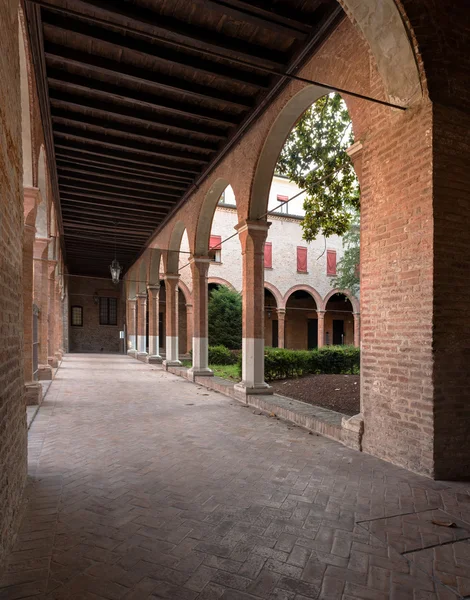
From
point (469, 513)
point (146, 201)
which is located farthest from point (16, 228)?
point (146, 201)

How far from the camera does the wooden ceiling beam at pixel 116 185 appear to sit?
35.4 ft

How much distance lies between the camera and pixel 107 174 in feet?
34.4

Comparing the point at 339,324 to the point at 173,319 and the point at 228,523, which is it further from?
the point at 228,523

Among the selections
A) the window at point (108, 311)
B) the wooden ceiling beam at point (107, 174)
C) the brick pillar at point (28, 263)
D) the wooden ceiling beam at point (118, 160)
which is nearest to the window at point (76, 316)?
the window at point (108, 311)

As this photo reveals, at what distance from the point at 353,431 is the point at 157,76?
19.9 feet

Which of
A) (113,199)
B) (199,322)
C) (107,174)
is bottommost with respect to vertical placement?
(199,322)

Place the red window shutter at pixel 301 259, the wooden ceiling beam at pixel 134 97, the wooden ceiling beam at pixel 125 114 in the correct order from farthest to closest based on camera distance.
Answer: the red window shutter at pixel 301 259, the wooden ceiling beam at pixel 125 114, the wooden ceiling beam at pixel 134 97

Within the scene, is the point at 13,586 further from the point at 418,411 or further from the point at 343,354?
the point at 343,354

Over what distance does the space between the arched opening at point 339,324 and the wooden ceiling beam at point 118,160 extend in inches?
805

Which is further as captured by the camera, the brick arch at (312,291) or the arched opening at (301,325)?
the arched opening at (301,325)

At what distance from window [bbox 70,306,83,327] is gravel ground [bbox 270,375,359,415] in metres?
21.0

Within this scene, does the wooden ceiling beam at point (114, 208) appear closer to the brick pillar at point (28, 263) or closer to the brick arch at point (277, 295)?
the brick pillar at point (28, 263)

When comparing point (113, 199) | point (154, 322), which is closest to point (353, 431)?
point (113, 199)

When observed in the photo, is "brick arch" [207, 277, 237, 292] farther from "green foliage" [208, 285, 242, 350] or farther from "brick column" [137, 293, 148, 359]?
"brick column" [137, 293, 148, 359]
